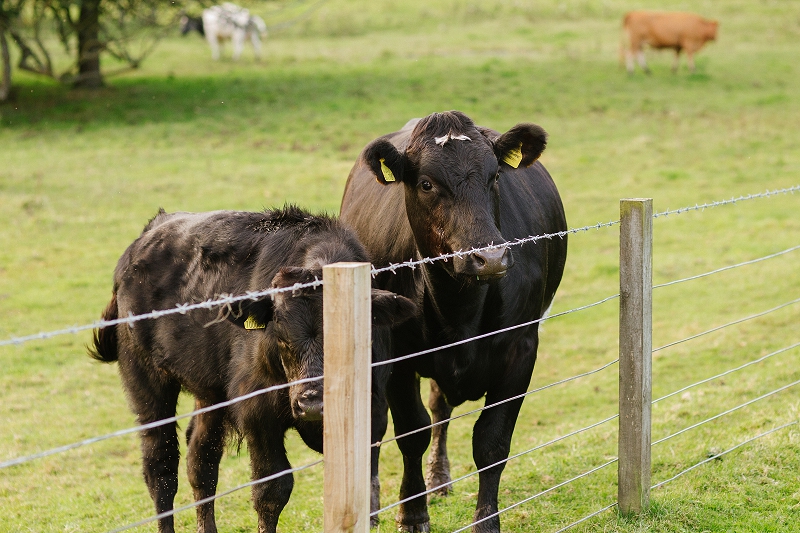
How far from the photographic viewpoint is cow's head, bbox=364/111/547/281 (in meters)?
4.59

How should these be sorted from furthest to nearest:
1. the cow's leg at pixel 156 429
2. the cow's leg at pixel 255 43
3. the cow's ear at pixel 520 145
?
the cow's leg at pixel 255 43, the cow's leg at pixel 156 429, the cow's ear at pixel 520 145

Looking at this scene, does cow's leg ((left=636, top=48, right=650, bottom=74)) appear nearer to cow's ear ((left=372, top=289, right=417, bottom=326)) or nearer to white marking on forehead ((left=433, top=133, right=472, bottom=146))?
white marking on forehead ((left=433, top=133, right=472, bottom=146))

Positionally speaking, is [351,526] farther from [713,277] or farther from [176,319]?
[713,277]

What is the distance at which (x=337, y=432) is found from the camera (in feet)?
10.7

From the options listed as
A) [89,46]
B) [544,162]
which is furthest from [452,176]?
[89,46]

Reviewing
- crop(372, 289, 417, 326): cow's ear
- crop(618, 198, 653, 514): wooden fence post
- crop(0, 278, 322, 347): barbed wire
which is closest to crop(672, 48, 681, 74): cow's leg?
crop(618, 198, 653, 514): wooden fence post

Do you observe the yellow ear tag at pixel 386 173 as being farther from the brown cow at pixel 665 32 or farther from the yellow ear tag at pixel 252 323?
the brown cow at pixel 665 32

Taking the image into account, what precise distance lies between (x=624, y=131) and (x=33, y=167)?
12.3 metres

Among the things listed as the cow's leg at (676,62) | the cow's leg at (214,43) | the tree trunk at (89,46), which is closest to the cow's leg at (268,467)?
the tree trunk at (89,46)

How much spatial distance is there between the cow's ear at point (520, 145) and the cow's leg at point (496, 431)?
1.04 m

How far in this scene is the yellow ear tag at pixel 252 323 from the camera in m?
4.35

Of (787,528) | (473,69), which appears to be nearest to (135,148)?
(473,69)

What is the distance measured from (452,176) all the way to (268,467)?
1804 mm

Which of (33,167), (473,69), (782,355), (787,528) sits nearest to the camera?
(787,528)
